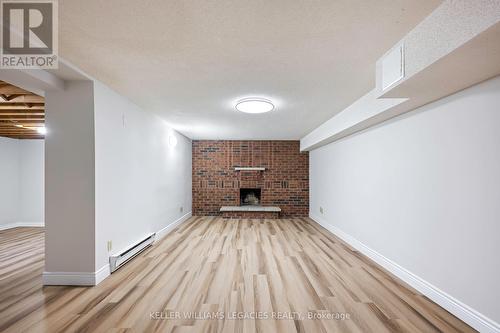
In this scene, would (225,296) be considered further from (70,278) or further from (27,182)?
(27,182)

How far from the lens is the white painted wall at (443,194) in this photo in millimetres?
1641

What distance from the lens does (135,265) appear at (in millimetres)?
2904

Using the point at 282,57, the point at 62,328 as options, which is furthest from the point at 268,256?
the point at 282,57

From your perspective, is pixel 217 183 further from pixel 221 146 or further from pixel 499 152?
pixel 499 152

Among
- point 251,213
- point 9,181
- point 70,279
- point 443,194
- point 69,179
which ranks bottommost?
point 251,213

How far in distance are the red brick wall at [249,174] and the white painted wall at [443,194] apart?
318cm

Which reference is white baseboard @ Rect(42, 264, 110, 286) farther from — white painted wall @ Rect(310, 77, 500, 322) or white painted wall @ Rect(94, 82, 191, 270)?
white painted wall @ Rect(310, 77, 500, 322)

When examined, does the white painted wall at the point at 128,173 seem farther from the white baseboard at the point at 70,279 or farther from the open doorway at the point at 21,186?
the open doorway at the point at 21,186

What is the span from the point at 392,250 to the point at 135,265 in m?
3.32

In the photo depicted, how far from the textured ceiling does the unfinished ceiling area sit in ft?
4.39

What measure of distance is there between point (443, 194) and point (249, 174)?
4.91 meters

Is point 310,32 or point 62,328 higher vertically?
point 310,32

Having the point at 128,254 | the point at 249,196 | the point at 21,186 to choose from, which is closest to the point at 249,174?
the point at 249,196

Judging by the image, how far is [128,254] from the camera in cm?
292
